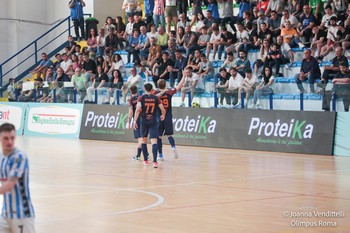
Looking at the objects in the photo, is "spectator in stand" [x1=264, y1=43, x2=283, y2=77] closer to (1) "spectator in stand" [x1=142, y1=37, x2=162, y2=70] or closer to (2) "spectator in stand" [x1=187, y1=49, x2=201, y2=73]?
(2) "spectator in stand" [x1=187, y1=49, x2=201, y2=73]

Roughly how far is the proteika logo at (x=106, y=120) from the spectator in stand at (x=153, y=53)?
2908 millimetres

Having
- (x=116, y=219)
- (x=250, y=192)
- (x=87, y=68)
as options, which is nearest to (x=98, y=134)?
(x=87, y=68)

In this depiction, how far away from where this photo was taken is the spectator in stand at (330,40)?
26.5 metres

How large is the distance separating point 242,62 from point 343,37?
3.67m

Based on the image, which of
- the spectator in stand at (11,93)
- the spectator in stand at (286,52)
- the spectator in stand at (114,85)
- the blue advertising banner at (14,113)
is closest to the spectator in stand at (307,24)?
the spectator in stand at (286,52)

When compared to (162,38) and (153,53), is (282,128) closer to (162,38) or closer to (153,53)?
(153,53)

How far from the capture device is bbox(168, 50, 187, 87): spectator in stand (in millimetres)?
29172

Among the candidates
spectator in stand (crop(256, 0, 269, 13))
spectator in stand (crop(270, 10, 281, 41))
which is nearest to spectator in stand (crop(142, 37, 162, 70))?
spectator in stand (crop(256, 0, 269, 13))

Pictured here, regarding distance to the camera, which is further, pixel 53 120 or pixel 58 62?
pixel 58 62

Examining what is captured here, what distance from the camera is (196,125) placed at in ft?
87.5

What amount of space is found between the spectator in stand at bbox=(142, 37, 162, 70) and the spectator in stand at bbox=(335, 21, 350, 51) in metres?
7.60

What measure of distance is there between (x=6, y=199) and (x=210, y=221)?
14.5 ft

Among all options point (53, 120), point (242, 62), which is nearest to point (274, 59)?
point (242, 62)

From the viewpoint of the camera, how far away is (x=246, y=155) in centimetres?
2303
